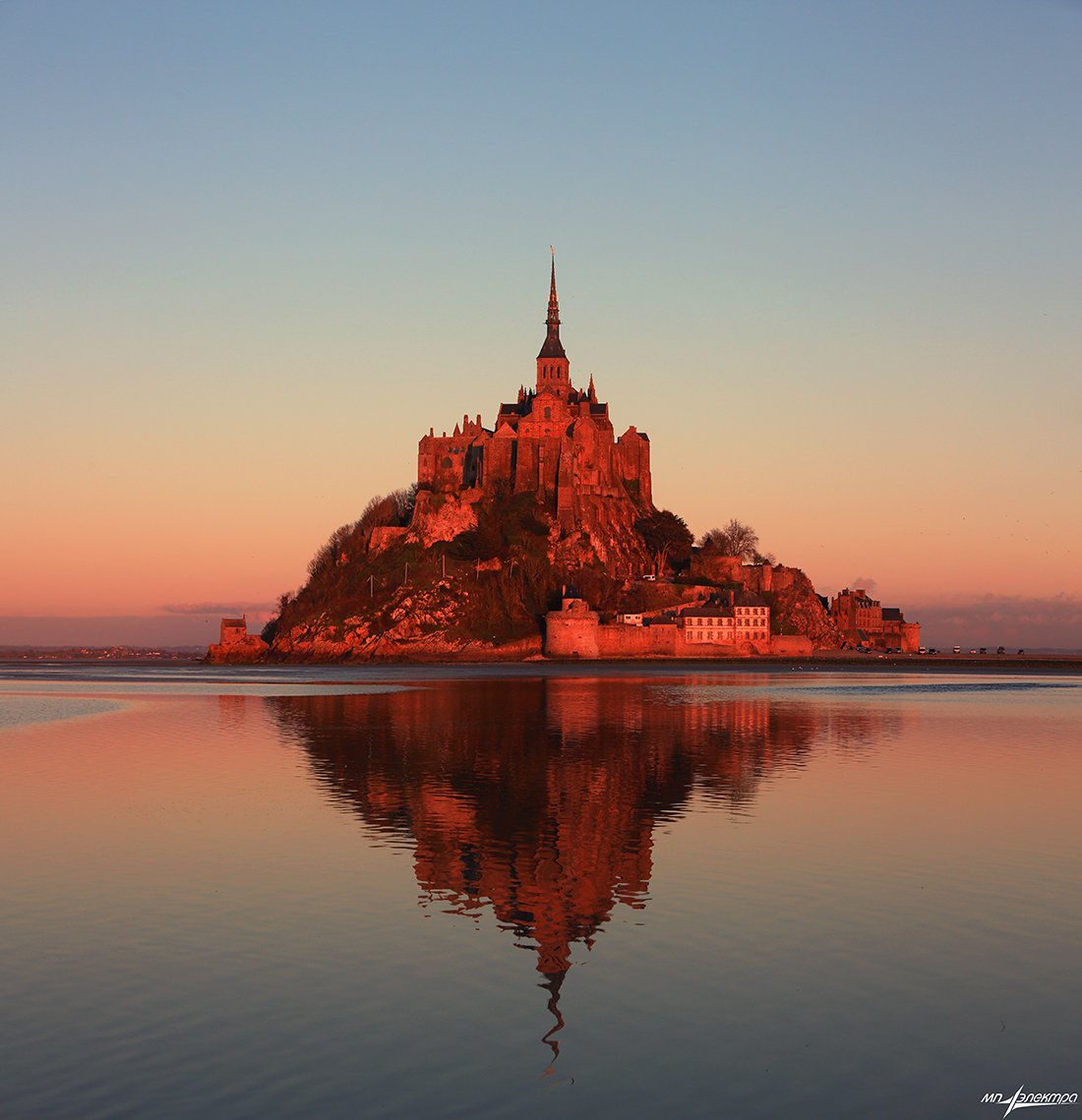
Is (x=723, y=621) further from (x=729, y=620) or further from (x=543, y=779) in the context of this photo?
(x=543, y=779)

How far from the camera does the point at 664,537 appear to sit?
143875mm

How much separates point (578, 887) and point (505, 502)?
121m

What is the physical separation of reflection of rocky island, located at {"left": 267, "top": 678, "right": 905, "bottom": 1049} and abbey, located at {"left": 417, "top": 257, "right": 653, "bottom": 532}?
79.5 m

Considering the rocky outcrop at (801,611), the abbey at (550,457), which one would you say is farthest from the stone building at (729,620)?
the abbey at (550,457)

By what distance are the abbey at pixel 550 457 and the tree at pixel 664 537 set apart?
6.71 feet

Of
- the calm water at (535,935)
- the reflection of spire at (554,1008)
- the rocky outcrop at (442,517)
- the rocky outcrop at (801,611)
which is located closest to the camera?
the calm water at (535,935)

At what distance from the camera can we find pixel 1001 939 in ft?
46.6

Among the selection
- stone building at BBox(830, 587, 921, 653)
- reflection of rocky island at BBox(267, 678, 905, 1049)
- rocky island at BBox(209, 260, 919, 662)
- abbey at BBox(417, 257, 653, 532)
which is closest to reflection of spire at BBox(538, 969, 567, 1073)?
reflection of rocky island at BBox(267, 678, 905, 1049)

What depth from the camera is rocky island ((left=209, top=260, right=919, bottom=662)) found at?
128 meters

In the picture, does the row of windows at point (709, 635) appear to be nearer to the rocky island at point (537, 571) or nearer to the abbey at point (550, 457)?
the rocky island at point (537, 571)

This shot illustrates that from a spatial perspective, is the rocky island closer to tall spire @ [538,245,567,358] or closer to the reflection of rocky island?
tall spire @ [538,245,567,358]

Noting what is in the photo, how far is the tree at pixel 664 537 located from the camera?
14325 cm

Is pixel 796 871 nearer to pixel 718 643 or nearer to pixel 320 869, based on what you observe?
pixel 320 869

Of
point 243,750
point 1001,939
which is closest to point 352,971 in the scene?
point 1001,939
